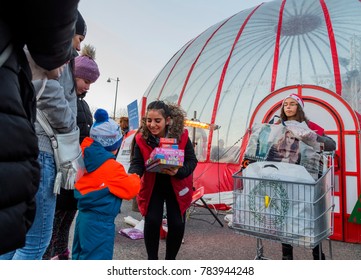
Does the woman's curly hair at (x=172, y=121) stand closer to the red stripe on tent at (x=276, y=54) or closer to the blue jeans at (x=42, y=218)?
the blue jeans at (x=42, y=218)

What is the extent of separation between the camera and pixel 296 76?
6.70 meters

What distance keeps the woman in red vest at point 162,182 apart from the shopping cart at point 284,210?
1.64ft

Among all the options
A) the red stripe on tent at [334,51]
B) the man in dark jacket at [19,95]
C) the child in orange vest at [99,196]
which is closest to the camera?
the man in dark jacket at [19,95]

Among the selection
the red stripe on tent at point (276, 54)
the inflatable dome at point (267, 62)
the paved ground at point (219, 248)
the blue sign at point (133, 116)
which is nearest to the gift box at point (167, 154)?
the paved ground at point (219, 248)

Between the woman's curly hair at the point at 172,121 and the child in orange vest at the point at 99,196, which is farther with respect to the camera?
the woman's curly hair at the point at 172,121

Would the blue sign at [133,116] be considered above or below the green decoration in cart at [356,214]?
above

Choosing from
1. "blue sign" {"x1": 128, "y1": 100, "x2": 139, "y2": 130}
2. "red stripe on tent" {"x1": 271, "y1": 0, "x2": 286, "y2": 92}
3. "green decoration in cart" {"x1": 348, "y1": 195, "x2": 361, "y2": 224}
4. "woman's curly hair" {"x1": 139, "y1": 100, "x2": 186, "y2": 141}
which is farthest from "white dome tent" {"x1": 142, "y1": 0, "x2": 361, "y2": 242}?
"woman's curly hair" {"x1": 139, "y1": 100, "x2": 186, "y2": 141}

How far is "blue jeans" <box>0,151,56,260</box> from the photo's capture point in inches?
69.1

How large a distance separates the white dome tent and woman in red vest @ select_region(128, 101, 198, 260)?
215 cm

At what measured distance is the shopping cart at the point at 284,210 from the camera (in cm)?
214

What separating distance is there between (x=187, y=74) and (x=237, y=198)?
6.94m

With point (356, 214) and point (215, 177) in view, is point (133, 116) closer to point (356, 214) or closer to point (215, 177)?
point (215, 177)
